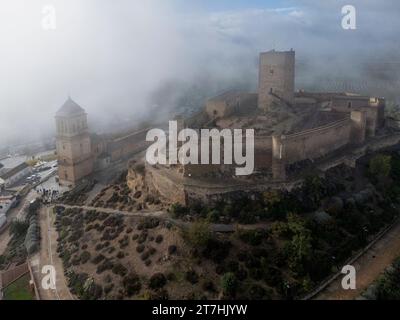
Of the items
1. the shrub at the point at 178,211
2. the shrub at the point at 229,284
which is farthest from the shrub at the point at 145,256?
the shrub at the point at 229,284

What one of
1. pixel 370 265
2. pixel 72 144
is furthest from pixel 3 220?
pixel 370 265

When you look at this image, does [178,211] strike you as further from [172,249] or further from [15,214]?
[15,214]

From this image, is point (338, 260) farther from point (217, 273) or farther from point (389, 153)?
point (389, 153)

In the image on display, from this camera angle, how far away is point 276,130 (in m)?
30.3

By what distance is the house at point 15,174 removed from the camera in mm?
47169

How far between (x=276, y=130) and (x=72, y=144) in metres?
18.4

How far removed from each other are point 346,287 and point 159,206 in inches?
484

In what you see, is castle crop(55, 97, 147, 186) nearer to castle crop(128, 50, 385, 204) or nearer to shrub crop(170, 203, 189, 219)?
castle crop(128, 50, 385, 204)

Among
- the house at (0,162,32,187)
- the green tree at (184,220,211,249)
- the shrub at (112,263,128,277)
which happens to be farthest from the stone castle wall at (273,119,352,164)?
the house at (0,162,32,187)

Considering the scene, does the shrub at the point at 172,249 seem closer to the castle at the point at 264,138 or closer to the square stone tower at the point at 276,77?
the castle at the point at 264,138

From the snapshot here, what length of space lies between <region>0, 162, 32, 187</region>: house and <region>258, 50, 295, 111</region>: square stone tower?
1131 inches

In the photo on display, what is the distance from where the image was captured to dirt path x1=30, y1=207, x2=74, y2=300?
81.3 ft
